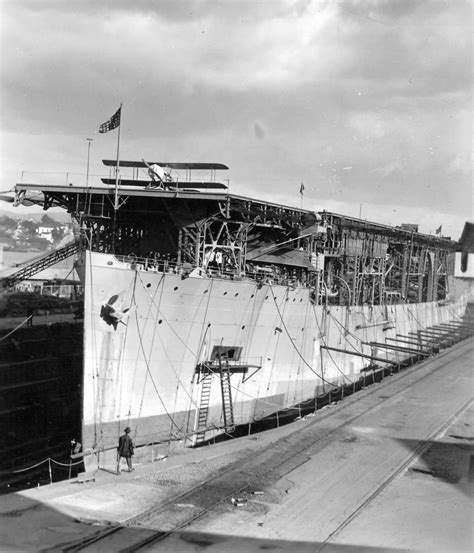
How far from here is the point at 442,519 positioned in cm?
1022

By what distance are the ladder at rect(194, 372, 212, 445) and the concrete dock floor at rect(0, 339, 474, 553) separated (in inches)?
153

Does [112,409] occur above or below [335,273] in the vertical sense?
below

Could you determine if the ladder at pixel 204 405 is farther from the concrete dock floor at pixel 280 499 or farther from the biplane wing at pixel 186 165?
the biplane wing at pixel 186 165

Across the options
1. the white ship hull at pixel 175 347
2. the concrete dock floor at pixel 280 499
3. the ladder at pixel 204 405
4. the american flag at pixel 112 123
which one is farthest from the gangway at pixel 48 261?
the concrete dock floor at pixel 280 499

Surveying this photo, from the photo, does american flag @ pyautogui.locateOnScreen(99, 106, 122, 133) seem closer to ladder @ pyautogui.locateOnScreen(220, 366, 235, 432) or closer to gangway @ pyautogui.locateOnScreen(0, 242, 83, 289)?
gangway @ pyautogui.locateOnScreen(0, 242, 83, 289)

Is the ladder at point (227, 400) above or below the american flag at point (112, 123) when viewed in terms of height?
below

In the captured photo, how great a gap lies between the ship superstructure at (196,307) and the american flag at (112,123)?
170cm

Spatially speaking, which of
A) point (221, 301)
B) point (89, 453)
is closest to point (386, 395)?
point (221, 301)

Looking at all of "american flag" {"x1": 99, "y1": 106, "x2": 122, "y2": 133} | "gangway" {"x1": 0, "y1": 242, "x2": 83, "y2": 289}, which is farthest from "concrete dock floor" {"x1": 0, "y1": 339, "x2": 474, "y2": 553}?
"gangway" {"x1": 0, "y1": 242, "x2": 83, "y2": 289}

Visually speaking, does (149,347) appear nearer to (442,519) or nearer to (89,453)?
(89,453)

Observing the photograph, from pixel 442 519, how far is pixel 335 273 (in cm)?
2438

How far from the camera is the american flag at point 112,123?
17.7m

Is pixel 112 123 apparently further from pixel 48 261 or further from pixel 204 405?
pixel 48 261

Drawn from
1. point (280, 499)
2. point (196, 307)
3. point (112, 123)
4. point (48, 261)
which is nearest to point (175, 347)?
point (196, 307)
